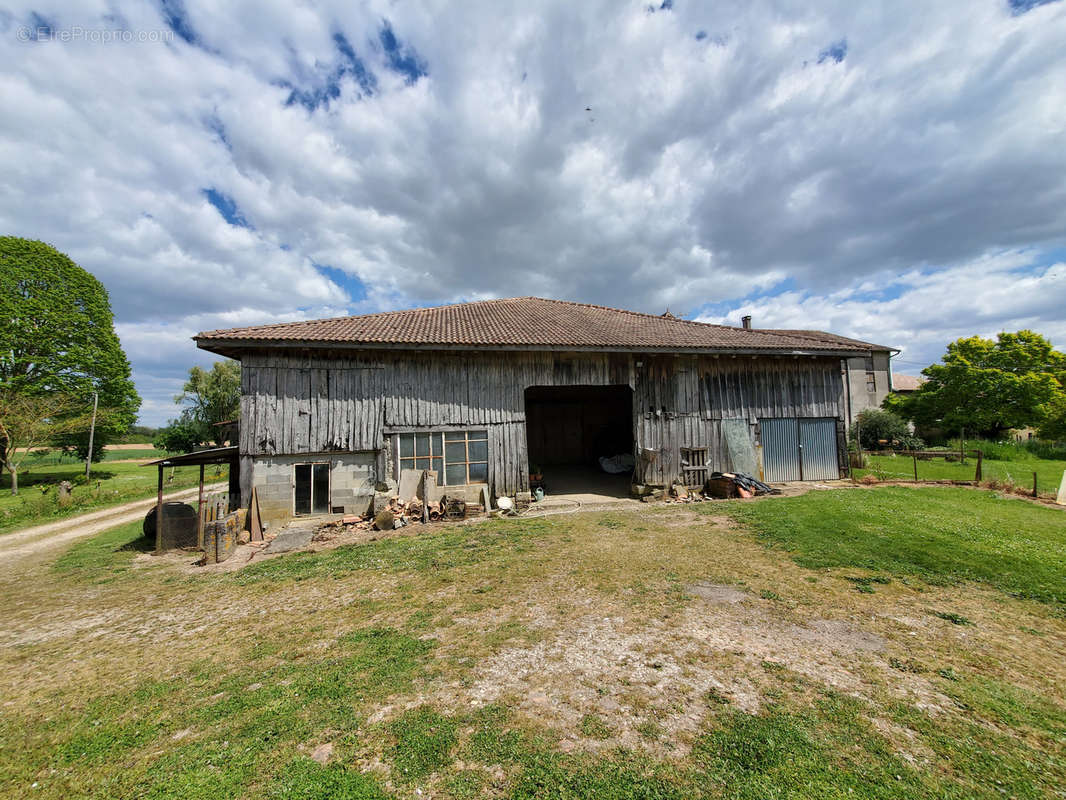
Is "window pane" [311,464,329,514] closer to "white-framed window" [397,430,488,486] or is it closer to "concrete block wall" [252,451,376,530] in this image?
"concrete block wall" [252,451,376,530]

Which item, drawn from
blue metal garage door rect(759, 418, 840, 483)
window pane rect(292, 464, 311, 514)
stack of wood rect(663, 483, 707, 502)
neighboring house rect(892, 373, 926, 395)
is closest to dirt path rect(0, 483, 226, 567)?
window pane rect(292, 464, 311, 514)

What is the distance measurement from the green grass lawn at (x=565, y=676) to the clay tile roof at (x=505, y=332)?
608cm

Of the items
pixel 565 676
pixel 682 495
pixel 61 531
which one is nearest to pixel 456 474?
pixel 682 495

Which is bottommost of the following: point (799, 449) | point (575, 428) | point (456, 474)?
point (456, 474)

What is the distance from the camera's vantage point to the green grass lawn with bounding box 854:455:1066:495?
1384 cm

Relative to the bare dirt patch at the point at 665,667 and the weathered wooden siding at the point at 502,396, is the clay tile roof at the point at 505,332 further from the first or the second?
the bare dirt patch at the point at 665,667

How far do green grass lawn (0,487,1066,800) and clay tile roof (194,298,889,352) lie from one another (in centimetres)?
608

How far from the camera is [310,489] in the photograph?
444 inches

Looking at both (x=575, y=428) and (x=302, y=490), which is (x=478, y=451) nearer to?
(x=302, y=490)

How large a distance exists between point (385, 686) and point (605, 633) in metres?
2.48

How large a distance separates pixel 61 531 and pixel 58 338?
63.5 feet

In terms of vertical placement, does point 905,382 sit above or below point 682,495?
above

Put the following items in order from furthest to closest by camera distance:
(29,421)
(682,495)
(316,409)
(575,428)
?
(575,428)
(29,421)
(682,495)
(316,409)

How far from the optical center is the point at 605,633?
475 centimetres
